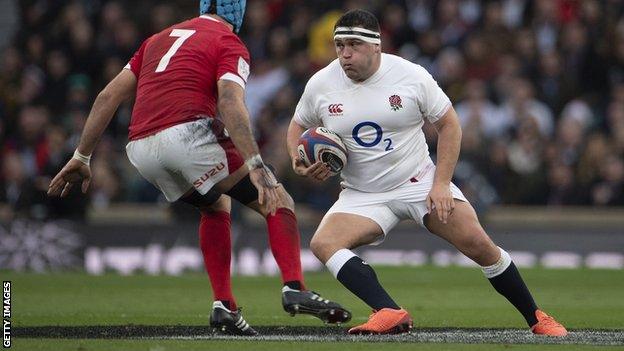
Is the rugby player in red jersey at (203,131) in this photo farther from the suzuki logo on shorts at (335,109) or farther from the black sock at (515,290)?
the black sock at (515,290)

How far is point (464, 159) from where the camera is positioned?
61.2ft

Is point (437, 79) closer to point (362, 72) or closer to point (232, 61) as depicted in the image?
point (362, 72)

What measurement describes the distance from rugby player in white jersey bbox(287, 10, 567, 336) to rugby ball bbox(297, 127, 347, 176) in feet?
0.27

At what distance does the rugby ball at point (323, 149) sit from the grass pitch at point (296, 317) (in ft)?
3.87

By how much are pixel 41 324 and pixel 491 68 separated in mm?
10752

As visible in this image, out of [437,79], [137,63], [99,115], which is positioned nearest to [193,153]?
[99,115]

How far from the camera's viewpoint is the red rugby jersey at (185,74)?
30.4 ft

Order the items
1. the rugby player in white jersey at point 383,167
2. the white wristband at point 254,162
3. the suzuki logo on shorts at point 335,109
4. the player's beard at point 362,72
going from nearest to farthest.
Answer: the white wristband at point 254,162, the rugby player in white jersey at point 383,167, the player's beard at point 362,72, the suzuki logo on shorts at point 335,109

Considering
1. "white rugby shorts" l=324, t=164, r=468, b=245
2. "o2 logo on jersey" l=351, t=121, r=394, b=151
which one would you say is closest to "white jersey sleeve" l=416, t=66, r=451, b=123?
"o2 logo on jersey" l=351, t=121, r=394, b=151

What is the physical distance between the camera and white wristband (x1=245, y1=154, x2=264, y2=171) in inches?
347

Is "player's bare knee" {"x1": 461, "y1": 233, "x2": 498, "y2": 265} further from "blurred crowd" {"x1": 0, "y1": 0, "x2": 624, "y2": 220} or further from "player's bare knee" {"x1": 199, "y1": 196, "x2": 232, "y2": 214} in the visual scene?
"blurred crowd" {"x1": 0, "y1": 0, "x2": 624, "y2": 220}

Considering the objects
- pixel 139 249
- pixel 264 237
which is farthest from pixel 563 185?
pixel 139 249

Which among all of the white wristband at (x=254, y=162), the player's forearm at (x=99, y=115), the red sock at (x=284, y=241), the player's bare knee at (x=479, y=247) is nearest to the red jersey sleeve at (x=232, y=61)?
the white wristband at (x=254, y=162)

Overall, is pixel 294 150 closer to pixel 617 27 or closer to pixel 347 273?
pixel 347 273
